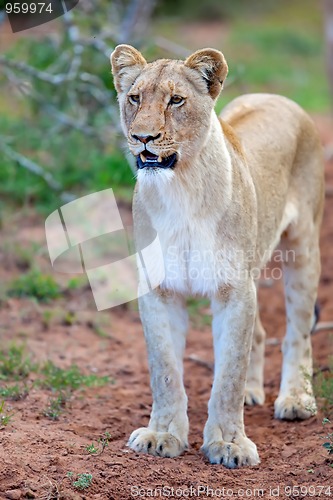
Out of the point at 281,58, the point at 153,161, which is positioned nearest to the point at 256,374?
the point at 153,161

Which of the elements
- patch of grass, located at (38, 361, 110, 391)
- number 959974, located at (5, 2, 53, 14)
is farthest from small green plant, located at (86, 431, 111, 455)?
number 959974, located at (5, 2, 53, 14)

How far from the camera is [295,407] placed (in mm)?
4246

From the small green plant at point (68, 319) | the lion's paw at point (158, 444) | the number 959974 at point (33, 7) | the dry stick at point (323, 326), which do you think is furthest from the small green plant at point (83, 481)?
the number 959974 at point (33, 7)

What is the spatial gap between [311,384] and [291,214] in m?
0.86

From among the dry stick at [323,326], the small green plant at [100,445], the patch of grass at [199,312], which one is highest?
the small green plant at [100,445]

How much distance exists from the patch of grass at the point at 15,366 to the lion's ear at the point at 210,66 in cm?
177

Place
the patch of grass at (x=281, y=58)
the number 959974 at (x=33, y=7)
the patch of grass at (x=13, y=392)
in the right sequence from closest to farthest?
the patch of grass at (x=13, y=392) < the number 959974 at (x=33, y=7) < the patch of grass at (x=281, y=58)

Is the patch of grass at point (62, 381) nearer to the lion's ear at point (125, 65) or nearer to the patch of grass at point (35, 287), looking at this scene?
the patch of grass at point (35, 287)

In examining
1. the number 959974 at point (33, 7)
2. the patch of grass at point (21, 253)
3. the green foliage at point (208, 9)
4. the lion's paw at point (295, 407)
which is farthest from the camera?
the green foliage at point (208, 9)

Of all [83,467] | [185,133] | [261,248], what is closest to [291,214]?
[261,248]

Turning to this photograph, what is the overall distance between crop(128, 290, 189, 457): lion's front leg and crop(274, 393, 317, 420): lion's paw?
0.73 m

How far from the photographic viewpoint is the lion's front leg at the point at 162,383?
369 cm

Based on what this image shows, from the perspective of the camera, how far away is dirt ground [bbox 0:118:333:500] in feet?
10.8

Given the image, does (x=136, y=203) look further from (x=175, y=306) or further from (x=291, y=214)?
(x=291, y=214)
